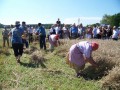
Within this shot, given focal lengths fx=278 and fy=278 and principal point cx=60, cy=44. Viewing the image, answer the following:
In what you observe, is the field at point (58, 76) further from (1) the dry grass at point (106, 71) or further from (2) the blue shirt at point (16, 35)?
(2) the blue shirt at point (16, 35)

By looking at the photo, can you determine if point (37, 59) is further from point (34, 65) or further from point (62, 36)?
point (62, 36)

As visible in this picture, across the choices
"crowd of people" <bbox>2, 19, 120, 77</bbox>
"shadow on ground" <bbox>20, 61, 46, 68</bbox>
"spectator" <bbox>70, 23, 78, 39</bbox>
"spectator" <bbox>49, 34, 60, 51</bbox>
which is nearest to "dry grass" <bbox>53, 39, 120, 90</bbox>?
"crowd of people" <bbox>2, 19, 120, 77</bbox>

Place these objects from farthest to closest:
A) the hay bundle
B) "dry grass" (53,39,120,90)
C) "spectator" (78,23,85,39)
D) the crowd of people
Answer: "spectator" (78,23,85,39) < the crowd of people < "dry grass" (53,39,120,90) < the hay bundle

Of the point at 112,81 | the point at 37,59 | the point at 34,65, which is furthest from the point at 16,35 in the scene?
the point at 112,81

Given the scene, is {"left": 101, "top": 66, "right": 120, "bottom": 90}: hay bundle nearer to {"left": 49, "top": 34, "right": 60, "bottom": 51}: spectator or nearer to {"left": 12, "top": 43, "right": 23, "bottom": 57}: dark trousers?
{"left": 12, "top": 43, "right": 23, "bottom": 57}: dark trousers

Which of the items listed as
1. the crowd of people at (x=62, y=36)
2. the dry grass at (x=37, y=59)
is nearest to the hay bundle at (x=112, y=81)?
the crowd of people at (x=62, y=36)

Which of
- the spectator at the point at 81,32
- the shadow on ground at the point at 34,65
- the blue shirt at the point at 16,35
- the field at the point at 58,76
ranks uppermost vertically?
the blue shirt at the point at 16,35

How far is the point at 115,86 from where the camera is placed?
7.68 metres

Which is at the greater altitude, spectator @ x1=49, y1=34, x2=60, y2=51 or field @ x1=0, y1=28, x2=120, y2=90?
spectator @ x1=49, y1=34, x2=60, y2=51

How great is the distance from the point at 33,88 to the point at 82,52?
2.31m

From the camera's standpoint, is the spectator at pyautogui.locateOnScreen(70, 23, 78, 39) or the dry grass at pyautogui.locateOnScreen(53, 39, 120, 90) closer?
the dry grass at pyautogui.locateOnScreen(53, 39, 120, 90)

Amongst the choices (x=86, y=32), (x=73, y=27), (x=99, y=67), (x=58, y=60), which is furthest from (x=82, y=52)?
(x=86, y=32)

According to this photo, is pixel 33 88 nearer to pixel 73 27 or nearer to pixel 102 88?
pixel 102 88

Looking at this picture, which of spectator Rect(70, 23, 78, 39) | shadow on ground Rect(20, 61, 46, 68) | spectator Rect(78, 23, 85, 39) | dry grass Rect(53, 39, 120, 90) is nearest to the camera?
dry grass Rect(53, 39, 120, 90)
